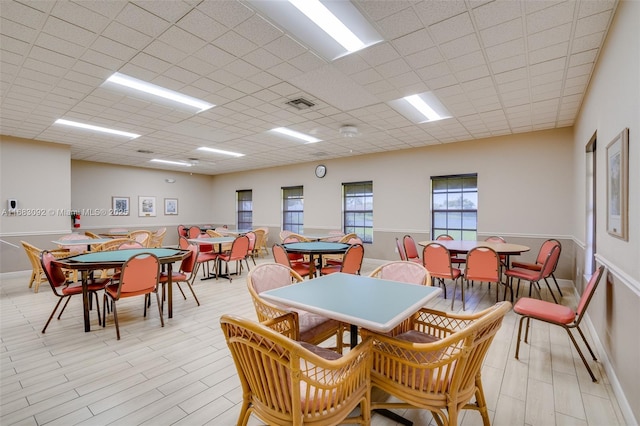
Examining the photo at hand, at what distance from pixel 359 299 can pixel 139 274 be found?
253 cm

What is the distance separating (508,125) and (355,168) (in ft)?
12.0

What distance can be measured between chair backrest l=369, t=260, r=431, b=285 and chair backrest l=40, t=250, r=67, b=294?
3369 mm

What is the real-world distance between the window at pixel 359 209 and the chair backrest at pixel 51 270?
6.14m

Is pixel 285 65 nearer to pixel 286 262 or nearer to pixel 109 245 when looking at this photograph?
pixel 286 262

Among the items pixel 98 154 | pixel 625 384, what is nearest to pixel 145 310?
pixel 625 384

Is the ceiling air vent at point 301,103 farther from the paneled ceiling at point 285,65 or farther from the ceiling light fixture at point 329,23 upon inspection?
the ceiling light fixture at point 329,23

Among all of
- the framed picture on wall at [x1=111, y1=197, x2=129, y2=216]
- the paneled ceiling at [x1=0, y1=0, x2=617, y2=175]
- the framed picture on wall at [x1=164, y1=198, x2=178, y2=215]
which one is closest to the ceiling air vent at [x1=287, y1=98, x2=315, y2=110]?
the paneled ceiling at [x1=0, y1=0, x2=617, y2=175]

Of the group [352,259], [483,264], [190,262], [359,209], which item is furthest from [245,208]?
[483,264]

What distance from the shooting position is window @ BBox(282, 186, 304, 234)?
9.24 metres

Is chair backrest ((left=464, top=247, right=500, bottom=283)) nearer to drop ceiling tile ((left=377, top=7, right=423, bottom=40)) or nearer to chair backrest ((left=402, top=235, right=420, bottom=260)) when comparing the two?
chair backrest ((left=402, top=235, right=420, bottom=260))

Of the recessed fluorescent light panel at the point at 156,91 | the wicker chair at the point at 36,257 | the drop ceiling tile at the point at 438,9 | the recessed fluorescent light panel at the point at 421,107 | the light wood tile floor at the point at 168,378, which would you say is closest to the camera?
the light wood tile floor at the point at 168,378

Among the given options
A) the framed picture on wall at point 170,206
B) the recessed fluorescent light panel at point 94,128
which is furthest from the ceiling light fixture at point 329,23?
the framed picture on wall at point 170,206

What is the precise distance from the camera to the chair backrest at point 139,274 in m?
3.03

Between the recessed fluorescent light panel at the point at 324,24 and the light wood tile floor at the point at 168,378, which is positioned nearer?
the light wood tile floor at the point at 168,378
